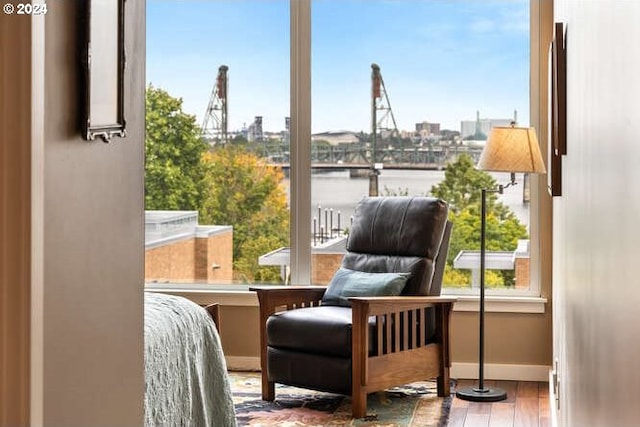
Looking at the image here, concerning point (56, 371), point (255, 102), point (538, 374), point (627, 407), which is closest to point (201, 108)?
point (255, 102)

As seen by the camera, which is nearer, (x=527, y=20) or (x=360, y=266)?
(x=360, y=266)

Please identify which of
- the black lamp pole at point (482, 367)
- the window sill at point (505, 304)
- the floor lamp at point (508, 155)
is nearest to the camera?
the floor lamp at point (508, 155)

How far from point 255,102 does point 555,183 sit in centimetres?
259

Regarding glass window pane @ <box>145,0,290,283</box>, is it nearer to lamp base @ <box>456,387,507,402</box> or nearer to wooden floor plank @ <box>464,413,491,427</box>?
lamp base @ <box>456,387,507,402</box>

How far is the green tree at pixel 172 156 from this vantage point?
6.06 m

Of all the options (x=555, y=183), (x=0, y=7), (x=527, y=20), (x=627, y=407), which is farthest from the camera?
(x=527, y=20)

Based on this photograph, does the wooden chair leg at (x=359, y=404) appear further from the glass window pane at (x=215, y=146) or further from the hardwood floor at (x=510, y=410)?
the glass window pane at (x=215, y=146)

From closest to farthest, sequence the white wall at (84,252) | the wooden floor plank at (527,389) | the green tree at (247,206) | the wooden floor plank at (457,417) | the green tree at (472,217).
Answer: the white wall at (84,252), the wooden floor plank at (457,417), the wooden floor plank at (527,389), the green tree at (472,217), the green tree at (247,206)

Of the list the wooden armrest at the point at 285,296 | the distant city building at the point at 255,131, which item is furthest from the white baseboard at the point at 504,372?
the distant city building at the point at 255,131

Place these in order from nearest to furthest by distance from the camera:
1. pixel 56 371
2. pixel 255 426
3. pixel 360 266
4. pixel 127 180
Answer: pixel 56 371, pixel 127 180, pixel 255 426, pixel 360 266

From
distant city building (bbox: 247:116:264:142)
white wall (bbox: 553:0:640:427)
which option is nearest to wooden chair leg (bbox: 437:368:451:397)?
distant city building (bbox: 247:116:264:142)

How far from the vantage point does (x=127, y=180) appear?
202 centimetres

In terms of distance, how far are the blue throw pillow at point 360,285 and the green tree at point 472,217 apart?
2.63 ft

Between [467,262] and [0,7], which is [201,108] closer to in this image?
[467,262]
